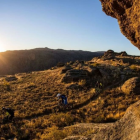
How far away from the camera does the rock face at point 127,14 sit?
14.5 feet

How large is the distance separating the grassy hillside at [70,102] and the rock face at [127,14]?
431 cm

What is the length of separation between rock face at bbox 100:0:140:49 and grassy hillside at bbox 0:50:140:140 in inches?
170

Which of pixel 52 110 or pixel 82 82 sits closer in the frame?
pixel 52 110

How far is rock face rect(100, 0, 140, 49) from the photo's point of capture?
4425 millimetres

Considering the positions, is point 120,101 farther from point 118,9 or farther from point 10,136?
point 118,9

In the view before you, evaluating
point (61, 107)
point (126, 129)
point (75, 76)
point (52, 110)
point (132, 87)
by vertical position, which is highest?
point (126, 129)

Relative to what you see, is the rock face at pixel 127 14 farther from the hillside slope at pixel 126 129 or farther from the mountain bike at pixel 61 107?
the mountain bike at pixel 61 107

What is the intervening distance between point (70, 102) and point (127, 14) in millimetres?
12665

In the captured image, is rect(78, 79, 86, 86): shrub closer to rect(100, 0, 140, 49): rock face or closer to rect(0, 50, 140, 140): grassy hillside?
rect(0, 50, 140, 140): grassy hillside

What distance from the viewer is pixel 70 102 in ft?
53.8

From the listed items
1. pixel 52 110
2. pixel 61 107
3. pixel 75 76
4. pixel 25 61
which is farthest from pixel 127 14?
pixel 25 61

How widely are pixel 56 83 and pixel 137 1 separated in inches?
811

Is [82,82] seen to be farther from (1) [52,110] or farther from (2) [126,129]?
(2) [126,129]

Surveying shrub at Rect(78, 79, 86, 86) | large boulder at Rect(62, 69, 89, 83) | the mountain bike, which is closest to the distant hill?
large boulder at Rect(62, 69, 89, 83)
